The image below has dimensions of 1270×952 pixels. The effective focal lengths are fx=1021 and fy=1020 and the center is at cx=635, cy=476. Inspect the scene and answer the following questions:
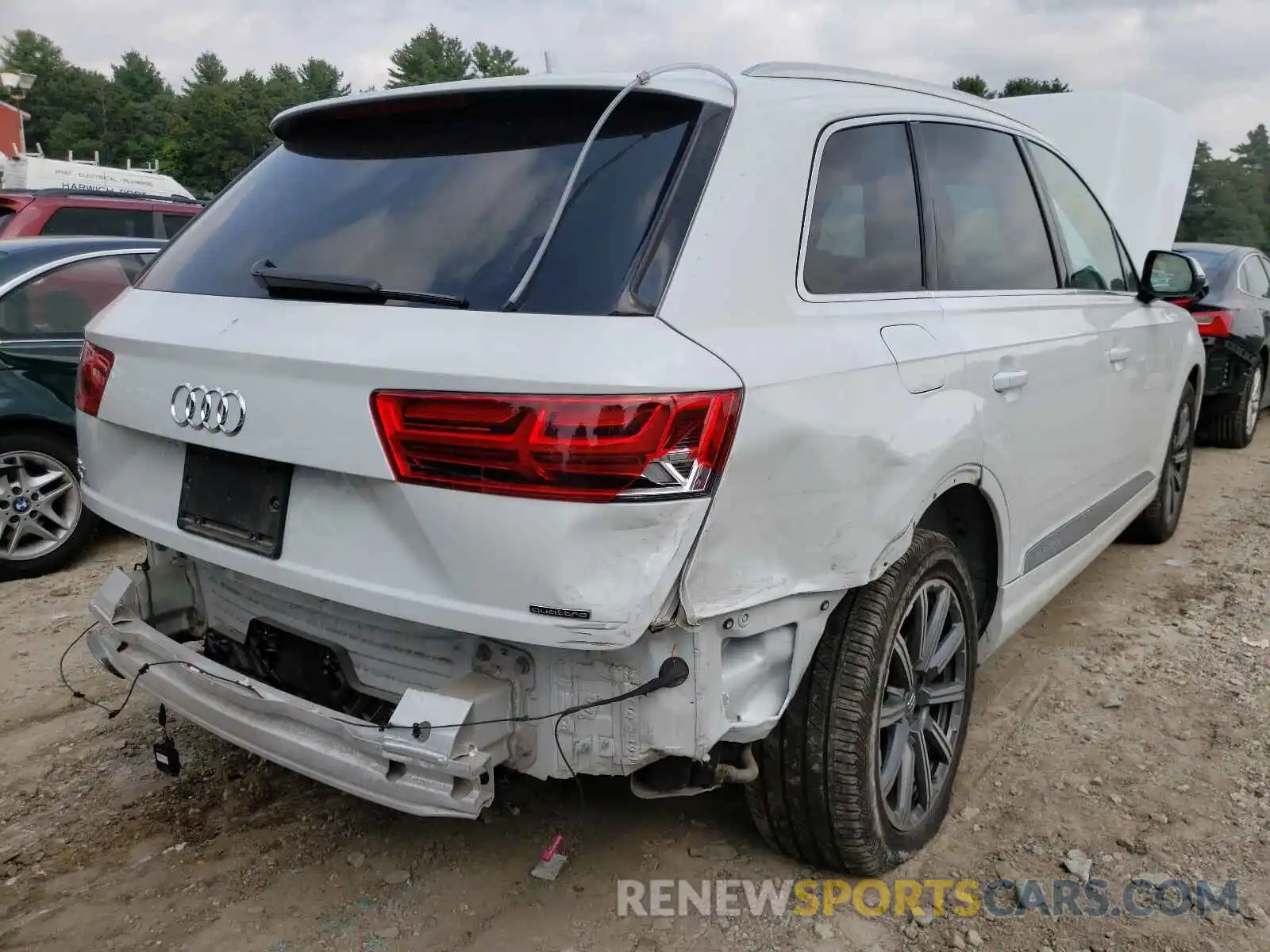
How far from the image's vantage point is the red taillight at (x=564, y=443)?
1.76m

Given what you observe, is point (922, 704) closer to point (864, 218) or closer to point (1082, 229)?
point (864, 218)

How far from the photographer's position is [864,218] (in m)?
2.49

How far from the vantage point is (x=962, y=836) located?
2.80 metres

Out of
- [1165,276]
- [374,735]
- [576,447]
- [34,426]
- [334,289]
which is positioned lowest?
[34,426]

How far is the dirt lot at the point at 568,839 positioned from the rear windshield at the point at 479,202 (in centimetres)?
120

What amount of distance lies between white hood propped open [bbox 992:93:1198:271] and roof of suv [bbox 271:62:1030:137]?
5564 mm

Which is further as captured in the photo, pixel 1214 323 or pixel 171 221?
pixel 171 221

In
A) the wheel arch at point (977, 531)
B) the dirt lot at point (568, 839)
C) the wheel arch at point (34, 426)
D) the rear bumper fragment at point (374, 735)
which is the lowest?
the dirt lot at point (568, 839)

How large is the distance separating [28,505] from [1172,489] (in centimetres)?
572

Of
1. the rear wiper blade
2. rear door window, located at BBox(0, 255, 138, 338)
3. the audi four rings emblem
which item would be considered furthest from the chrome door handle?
rear door window, located at BBox(0, 255, 138, 338)

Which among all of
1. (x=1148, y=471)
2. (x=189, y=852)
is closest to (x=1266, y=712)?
(x=1148, y=471)

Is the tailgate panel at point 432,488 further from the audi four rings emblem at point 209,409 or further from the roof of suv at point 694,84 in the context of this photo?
the roof of suv at point 694,84

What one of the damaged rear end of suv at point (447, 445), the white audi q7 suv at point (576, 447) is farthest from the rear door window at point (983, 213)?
the damaged rear end of suv at point (447, 445)

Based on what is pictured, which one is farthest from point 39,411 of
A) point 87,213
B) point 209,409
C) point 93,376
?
point 87,213
